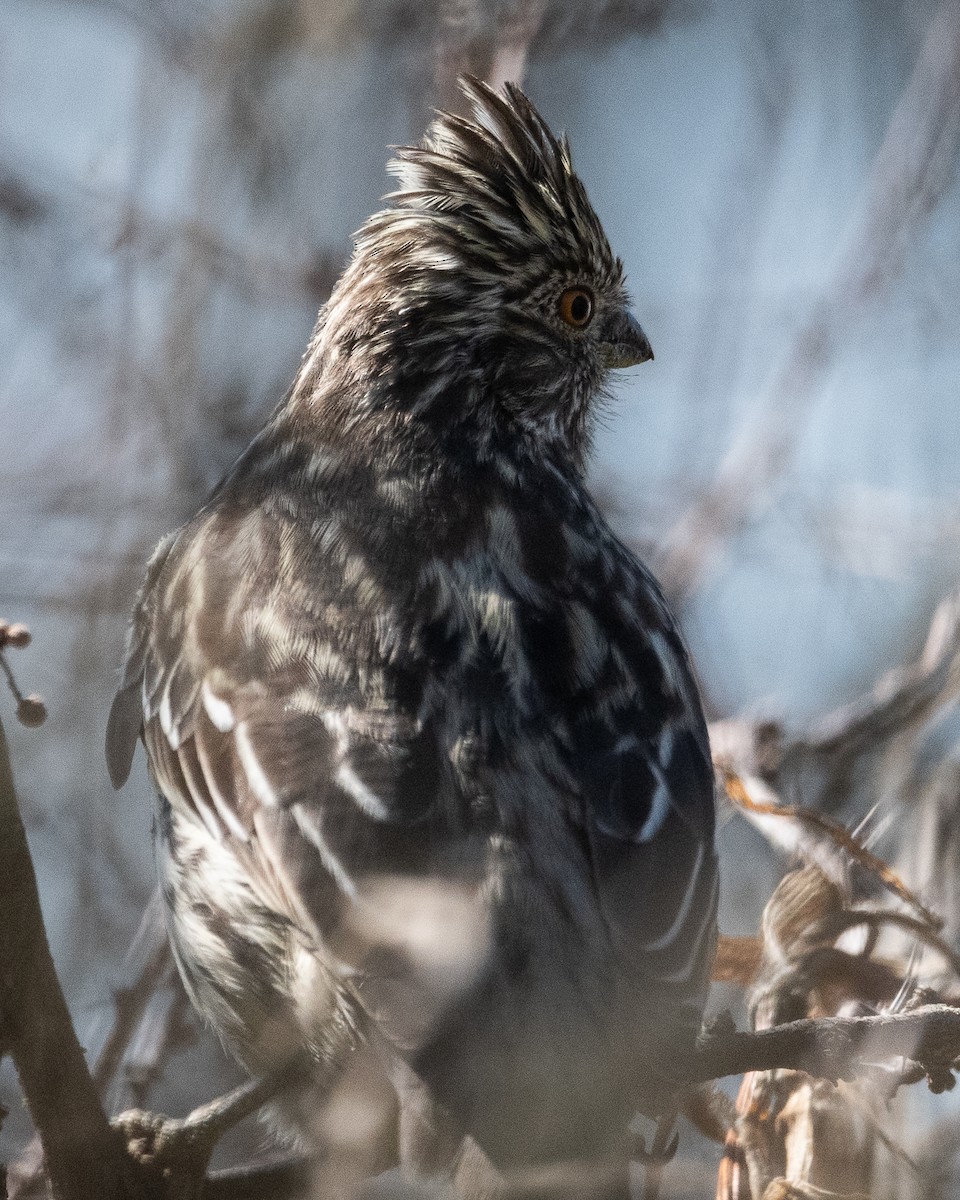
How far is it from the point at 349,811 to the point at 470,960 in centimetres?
38

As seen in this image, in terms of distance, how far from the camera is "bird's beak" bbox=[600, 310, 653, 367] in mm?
4180

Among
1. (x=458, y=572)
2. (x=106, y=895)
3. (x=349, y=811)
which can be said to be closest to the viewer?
(x=349, y=811)

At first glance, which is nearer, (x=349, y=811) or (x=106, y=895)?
(x=349, y=811)

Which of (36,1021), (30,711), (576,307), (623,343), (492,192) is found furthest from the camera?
(623,343)

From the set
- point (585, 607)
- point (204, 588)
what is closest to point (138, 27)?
point (204, 588)

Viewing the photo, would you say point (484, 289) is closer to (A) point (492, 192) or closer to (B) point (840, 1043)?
(A) point (492, 192)

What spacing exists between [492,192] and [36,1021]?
2517 millimetres

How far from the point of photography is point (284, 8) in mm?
5418

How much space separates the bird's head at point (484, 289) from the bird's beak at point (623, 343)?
1 cm

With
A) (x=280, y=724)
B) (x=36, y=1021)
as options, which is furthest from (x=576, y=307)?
(x=36, y=1021)

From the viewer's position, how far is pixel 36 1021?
2416mm

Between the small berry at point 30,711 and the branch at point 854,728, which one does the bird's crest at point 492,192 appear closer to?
the branch at point 854,728

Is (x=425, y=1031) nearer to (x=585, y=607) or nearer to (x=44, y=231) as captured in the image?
(x=585, y=607)

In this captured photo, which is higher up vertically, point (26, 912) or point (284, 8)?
point (284, 8)
